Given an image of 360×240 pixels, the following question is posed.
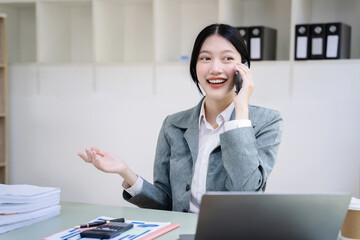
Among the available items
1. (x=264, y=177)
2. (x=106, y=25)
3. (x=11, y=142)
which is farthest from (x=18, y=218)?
(x=11, y=142)

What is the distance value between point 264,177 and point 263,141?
0.16 m

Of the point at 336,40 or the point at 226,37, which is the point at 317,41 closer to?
the point at 336,40

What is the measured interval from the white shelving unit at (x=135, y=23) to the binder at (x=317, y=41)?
14 centimetres

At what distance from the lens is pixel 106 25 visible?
4.22m

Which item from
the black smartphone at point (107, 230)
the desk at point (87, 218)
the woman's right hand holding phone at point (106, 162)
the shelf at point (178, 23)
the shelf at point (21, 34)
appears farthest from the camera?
the shelf at point (21, 34)

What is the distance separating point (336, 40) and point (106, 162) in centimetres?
218

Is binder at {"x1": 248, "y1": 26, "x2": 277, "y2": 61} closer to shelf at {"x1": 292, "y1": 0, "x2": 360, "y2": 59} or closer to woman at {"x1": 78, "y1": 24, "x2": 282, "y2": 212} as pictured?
shelf at {"x1": 292, "y1": 0, "x2": 360, "y2": 59}

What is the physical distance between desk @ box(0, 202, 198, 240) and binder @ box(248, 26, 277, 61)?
83.8 inches

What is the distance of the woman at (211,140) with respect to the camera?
5.76 ft

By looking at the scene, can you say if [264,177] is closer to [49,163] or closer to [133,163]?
[133,163]

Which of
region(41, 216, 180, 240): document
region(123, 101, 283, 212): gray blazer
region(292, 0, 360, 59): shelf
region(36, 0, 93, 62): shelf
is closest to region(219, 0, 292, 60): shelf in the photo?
region(292, 0, 360, 59): shelf

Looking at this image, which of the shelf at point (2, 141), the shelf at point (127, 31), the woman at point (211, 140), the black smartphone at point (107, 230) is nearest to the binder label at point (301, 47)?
the shelf at point (127, 31)

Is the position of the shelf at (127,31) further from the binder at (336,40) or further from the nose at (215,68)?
the nose at (215,68)

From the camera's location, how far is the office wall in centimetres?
351
